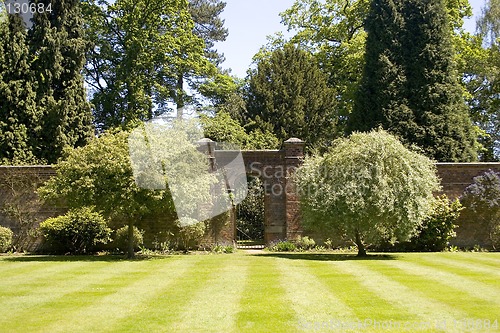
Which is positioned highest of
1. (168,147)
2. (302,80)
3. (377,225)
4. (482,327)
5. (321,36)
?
(321,36)

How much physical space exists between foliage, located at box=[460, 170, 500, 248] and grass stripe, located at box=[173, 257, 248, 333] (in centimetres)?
1088

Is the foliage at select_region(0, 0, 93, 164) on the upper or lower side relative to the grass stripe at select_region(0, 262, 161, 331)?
upper

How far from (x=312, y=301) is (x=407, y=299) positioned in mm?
1514

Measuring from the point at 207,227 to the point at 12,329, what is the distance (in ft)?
41.6

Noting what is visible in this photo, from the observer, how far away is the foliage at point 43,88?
23.7 metres

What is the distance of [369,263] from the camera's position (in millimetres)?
14555

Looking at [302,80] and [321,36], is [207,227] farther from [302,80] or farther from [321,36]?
[321,36]

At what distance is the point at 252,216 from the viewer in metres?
28.3

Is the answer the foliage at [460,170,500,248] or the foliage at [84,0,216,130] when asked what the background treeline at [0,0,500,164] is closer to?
the foliage at [84,0,216,130]

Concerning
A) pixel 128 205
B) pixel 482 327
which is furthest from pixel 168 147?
pixel 482 327

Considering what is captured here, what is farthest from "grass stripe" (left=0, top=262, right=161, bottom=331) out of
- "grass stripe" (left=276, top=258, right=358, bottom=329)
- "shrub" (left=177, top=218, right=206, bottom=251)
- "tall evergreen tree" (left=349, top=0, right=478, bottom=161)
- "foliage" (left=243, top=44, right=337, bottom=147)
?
"foliage" (left=243, top=44, right=337, bottom=147)

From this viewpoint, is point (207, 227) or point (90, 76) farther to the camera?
point (90, 76)

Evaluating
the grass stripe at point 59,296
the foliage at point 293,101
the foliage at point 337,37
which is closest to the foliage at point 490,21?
the foliage at point 337,37

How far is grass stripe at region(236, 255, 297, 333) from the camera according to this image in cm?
753
